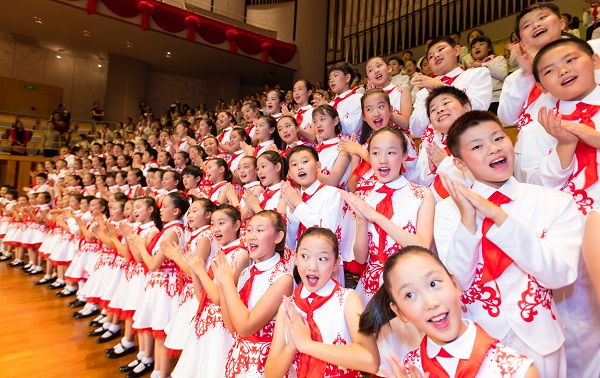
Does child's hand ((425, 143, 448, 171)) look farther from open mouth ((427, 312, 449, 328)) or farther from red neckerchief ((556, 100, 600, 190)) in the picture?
open mouth ((427, 312, 449, 328))

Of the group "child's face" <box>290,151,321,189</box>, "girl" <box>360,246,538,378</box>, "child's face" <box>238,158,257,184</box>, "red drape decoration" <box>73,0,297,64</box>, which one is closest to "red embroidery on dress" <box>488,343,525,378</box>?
"girl" <box>360,246,538,378</box>

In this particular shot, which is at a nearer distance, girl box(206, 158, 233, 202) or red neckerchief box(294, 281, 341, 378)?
→ red neckerchief box(294, 281, 341, 378)

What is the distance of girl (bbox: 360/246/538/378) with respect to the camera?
2.90 ft

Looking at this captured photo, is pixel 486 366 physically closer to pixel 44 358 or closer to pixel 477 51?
pixel 44 358

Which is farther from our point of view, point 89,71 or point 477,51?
point 89,71

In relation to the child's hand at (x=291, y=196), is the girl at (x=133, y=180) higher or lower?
higher

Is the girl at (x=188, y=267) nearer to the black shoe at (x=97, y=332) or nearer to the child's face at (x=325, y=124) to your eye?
the child's face at (x=325, y=124)

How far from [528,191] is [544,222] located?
0.11m

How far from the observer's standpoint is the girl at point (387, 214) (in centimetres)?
158

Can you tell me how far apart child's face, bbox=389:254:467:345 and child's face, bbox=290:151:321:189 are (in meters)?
1.16

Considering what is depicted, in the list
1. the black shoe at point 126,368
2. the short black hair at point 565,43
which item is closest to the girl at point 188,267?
the black shoe at point 126,368

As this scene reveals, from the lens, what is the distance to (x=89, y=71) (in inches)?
471

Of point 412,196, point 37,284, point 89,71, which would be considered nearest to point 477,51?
point 412,196

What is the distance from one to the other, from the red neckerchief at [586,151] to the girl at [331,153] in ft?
4.55
